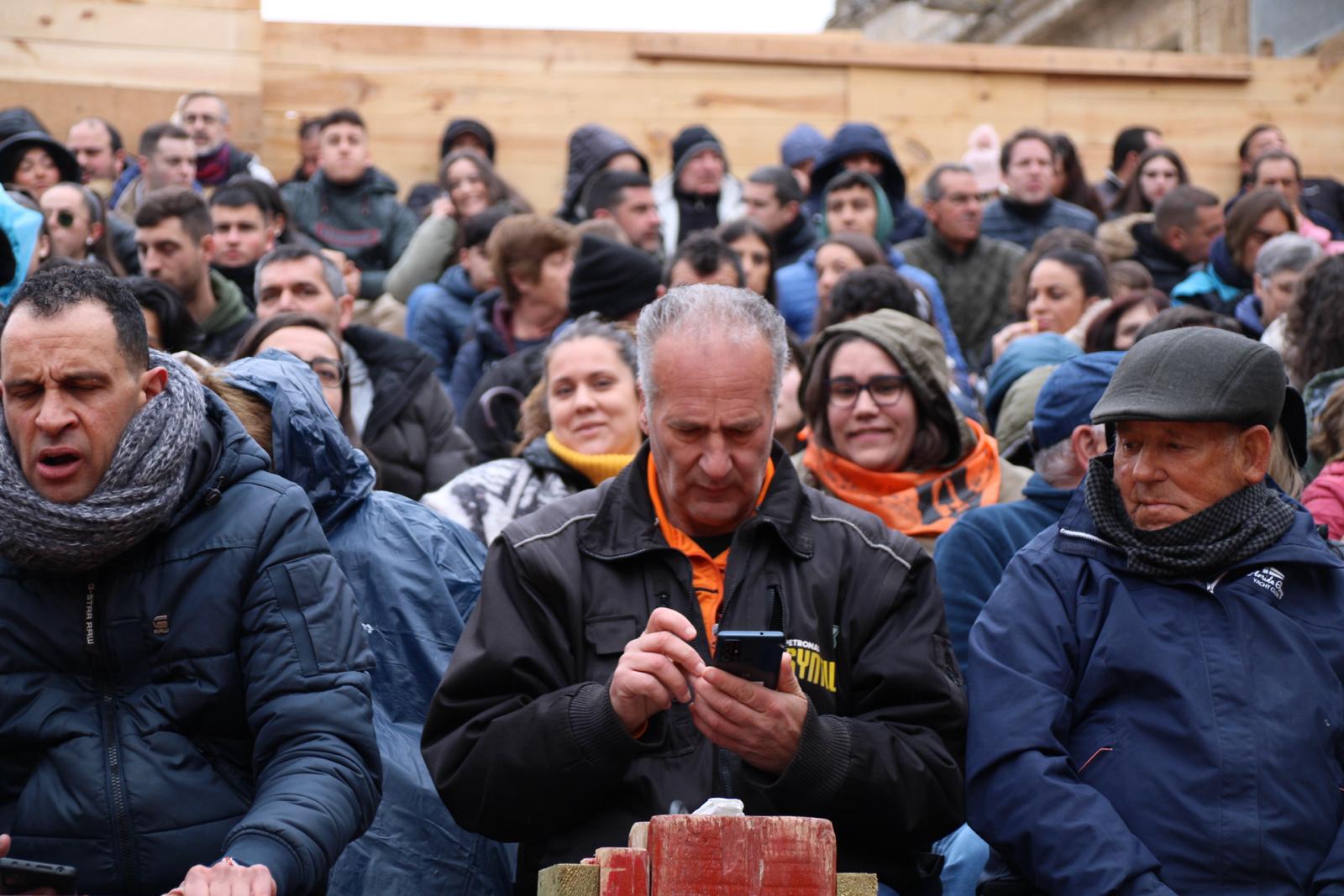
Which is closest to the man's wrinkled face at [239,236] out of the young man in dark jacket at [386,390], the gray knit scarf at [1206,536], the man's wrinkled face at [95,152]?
the young man in dark jacket at [386,390]

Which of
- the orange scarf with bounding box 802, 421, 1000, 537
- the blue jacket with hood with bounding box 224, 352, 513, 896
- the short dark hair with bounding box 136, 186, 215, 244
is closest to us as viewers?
the blue jacket with hood with bounding box 224, 352, 513, 896

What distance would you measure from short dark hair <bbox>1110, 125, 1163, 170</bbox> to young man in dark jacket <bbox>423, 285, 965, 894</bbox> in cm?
989

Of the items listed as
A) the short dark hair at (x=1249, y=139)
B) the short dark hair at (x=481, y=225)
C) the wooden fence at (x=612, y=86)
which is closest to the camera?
the short dark hair at (x=481, y=225)

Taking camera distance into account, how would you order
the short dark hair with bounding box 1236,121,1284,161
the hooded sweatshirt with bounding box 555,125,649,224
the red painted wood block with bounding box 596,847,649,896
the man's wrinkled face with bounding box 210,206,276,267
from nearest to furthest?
1. the red painted wood block with bounding box 596,847,649,896
2. the man's wrinkled face with bounding box 210,206,276,267
3. the hooded sweatshirt with bounding box 555,125,649,224
4. the short dark hair with bounding box 1236,121,1284,161

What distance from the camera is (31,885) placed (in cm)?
362

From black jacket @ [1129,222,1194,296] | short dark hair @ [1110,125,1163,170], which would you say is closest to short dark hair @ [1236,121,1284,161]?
short dark hair @ [1110,125,1163,170]

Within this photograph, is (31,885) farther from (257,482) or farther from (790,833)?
(790,833)

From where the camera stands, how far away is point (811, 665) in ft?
13.9

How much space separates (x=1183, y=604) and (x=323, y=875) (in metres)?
1.98

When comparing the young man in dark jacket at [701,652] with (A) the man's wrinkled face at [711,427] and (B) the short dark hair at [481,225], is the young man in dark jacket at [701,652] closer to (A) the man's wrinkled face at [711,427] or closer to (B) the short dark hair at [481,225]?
(A) the man's wrinkled face at [711,427]

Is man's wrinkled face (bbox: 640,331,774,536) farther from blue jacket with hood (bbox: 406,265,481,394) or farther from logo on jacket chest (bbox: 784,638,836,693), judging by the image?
blue jacket with hood (bbox: 406,265,481,394)

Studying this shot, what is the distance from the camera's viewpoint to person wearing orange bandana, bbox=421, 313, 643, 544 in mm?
6117

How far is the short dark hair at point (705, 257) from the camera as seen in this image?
8.23m

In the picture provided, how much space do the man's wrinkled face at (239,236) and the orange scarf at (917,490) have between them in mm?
4263
